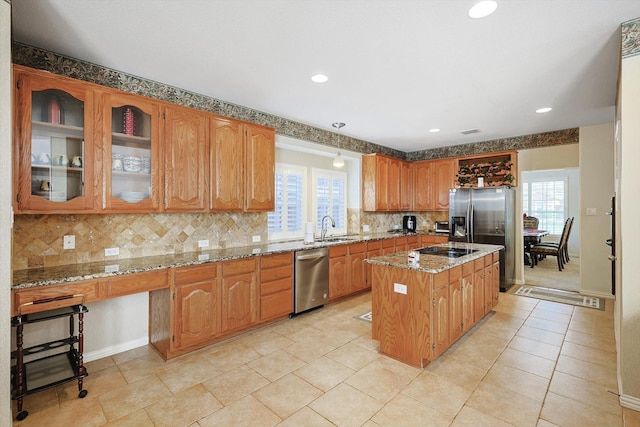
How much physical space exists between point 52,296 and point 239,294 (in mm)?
1497

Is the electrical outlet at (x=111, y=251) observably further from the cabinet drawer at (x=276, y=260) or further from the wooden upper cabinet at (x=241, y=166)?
the cabinet drawer at (x=276, y=260)

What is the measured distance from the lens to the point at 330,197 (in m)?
5.46

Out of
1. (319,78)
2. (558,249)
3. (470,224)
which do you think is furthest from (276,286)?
(558,249)

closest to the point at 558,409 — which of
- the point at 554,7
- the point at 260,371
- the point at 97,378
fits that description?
the point at 260,371

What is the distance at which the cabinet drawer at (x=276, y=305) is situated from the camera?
136 inches

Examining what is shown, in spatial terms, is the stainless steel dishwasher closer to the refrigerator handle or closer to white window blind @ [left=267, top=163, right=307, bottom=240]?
white window blind @ [left=267, top=163, right=307, bottom=240]

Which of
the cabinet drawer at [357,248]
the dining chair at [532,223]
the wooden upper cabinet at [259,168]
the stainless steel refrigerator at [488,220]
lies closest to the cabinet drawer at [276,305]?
the wooden upper cabinet at [259,168]

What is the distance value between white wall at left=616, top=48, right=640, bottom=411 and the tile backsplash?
3.54 metres

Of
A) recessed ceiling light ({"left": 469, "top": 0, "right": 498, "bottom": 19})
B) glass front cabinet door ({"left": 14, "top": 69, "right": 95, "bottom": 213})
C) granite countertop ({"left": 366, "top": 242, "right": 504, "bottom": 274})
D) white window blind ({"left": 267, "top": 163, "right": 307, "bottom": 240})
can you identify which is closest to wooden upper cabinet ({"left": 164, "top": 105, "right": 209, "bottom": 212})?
glass front cabinet door ({"left": 14, "top": 69, "right": 95, "bottom": 213})

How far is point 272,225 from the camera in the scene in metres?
4.46

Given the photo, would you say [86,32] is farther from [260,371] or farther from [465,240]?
[465,240]

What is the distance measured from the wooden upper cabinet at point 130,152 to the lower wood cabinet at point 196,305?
71cm

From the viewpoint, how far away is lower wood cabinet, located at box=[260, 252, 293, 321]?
11.3 feet

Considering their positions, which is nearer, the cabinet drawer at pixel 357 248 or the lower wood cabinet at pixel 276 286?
the lower wood cabinet at pixel 276 286
